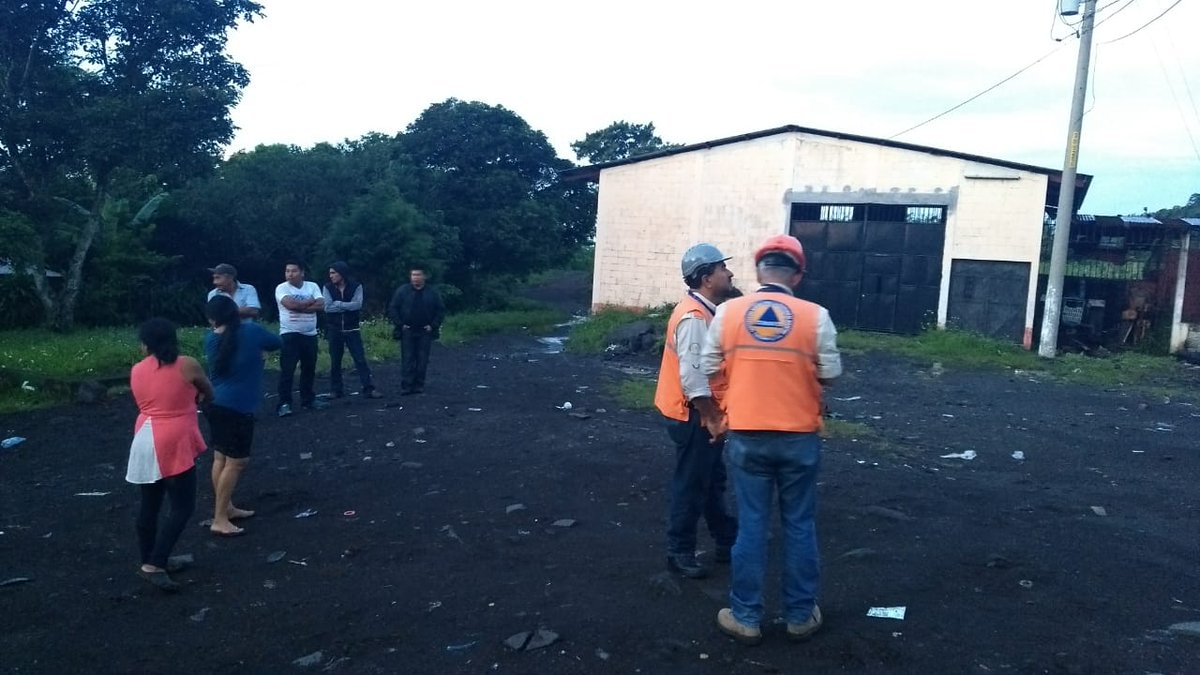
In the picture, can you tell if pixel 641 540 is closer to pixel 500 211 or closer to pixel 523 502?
pixel 523 502

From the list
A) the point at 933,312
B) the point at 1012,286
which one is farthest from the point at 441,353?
the point at 1012,286

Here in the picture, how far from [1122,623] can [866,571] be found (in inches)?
46.6

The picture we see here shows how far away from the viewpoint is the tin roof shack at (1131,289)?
17.0 m

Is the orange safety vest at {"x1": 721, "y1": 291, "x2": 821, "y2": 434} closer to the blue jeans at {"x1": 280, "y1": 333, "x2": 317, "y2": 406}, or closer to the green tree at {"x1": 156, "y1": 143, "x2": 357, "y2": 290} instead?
the blue jeans at {"x1": 280, "y1": 333, "x2": 317, "y2": 406}

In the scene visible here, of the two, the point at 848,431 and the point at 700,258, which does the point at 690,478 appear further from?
the point at 848,431

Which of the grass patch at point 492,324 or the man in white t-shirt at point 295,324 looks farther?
the grass patch at point 492,324

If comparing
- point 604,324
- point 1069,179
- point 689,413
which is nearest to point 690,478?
point 689,413

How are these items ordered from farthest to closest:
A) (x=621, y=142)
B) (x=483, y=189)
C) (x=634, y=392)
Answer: (x=621, y=142) → (x=483, y=189) → (x=634, y=392)

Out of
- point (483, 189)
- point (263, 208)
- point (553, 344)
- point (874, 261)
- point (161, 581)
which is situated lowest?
→ point (553, 344)

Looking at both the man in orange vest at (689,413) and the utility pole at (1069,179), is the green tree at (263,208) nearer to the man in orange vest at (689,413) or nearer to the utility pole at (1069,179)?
the utility pole at (1069,179)

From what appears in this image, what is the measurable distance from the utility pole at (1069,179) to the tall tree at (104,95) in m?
15.1

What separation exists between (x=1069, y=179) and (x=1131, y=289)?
11.8 ft

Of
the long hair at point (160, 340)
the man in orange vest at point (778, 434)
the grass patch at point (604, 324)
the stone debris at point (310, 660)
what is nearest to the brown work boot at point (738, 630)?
the man in orange vest at point (778, 434)

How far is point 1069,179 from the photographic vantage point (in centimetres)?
1597
